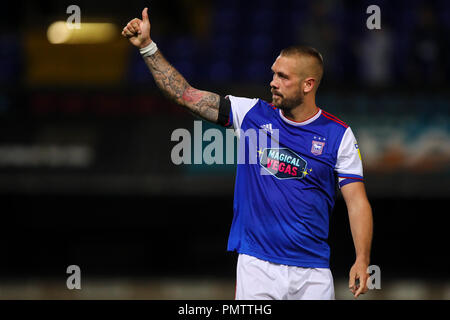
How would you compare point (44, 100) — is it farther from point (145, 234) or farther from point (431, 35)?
point (431, 35)

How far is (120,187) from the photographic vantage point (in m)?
11.6

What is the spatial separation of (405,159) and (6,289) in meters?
6.55

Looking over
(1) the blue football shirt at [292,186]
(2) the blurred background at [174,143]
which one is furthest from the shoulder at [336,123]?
(2) the blurred background at [174,143]

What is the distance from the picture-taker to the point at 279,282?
4.96 metres

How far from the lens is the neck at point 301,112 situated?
16.7ft

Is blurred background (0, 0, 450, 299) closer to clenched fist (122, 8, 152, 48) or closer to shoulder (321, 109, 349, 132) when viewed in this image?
shoulder (321, 109, 349, 132)

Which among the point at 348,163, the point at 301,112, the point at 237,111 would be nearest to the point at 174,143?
→ the point at 237,111

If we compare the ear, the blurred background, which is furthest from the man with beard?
the blurred background

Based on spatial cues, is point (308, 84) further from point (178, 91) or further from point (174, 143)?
point (174, 143)

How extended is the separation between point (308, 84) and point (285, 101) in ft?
0.64

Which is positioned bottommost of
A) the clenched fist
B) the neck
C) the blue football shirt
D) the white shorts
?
the white shorts

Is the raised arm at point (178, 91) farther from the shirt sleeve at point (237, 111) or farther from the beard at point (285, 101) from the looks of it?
the beard at point (285, 101)

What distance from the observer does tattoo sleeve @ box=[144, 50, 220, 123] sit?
16.5 ft

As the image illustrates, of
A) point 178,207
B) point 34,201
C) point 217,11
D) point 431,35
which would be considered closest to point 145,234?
point 178,207
